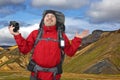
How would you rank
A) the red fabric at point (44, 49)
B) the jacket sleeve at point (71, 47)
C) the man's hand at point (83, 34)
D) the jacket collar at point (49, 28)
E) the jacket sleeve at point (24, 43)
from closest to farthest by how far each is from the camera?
1. the red fabric at point (44, 49)
2. the jacket sleeve at point (24, 43)
3. the jacket collar at point (49, 28)
4. the jacket sleeve at point (71, 47)
5. the man's hand at point (83, 34)

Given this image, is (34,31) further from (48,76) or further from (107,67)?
(107,67)

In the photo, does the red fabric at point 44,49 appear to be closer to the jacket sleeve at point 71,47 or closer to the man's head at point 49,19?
the man's head at point 49,19

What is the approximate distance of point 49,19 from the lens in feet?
46.0

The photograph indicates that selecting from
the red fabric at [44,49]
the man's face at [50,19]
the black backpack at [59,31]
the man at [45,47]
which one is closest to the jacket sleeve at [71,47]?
the man at [45,47]

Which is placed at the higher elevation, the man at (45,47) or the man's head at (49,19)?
the man's head at (49,19)

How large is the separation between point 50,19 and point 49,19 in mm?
41

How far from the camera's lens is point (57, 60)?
13.8 meters

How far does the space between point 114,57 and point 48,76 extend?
18357 centimetres

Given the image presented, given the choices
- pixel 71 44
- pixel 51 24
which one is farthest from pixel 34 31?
pixel 71 44

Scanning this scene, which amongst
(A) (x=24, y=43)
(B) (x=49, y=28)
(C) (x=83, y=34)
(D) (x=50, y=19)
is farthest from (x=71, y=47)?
(A) (x=24, y=43)

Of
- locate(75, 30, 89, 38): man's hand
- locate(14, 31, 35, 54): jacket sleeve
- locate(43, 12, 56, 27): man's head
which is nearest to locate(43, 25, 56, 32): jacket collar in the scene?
locate(43, 12, 56, 27): man's head

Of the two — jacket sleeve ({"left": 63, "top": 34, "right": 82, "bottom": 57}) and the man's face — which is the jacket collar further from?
jacket sleeve ({"left": 63, "top": 34, "right": 82, "bottom": 57})

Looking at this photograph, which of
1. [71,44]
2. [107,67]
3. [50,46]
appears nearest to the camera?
[50,46]

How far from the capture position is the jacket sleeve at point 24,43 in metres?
13.7
